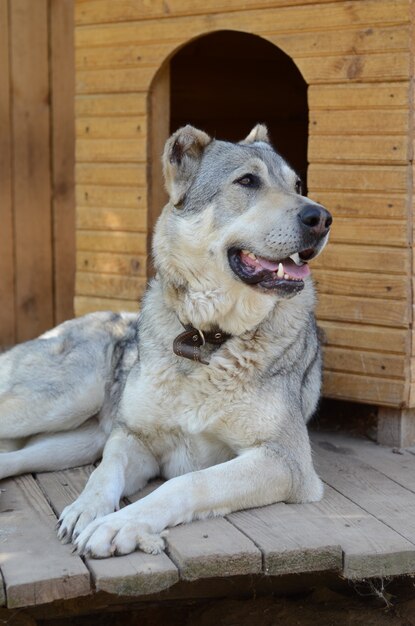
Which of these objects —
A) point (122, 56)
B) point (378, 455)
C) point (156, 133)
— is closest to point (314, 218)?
point (378, 455)

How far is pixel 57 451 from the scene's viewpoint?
4.09 meters

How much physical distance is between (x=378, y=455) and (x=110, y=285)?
1819 mm

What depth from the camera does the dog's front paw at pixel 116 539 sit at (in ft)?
9.98

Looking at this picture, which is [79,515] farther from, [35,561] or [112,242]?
[112,242]

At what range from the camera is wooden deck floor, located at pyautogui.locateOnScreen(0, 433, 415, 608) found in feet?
9.60

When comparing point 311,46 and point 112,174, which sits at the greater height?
point 311,46

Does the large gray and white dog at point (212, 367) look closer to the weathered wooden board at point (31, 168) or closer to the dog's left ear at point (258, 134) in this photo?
the dog's left ear at point (258, 134)

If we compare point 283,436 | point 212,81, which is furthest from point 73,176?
point 283,436

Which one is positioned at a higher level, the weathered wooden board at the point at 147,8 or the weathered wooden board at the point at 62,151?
the weathered wooden board at the point at 147,8

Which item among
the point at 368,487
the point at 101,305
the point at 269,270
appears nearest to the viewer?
the point at 269,270

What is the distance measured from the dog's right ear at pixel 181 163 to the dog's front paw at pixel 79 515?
122 centimetres

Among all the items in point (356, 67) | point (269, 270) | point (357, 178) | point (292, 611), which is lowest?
point (292, 611)

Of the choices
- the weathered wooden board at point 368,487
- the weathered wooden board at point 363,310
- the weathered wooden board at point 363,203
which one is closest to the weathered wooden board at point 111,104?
the weathered wooden board at point 363,203

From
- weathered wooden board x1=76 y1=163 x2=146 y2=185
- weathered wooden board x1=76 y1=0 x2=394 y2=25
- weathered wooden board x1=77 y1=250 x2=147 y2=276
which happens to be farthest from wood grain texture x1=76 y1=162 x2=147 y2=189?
weathered wooden board x1=76 y1=0 x2=394 y2=25
